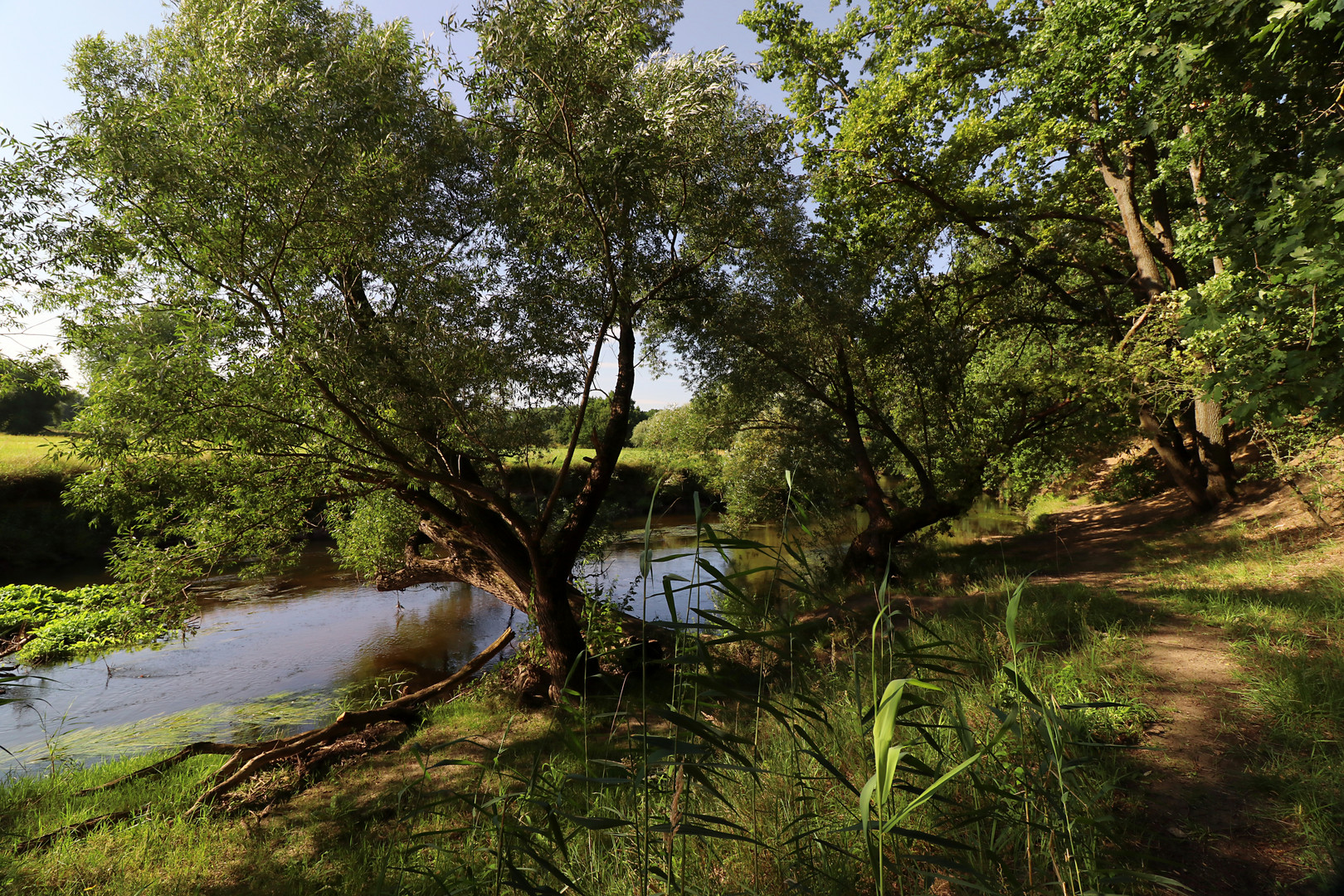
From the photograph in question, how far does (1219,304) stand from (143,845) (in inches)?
445

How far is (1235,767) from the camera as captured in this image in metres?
2.75

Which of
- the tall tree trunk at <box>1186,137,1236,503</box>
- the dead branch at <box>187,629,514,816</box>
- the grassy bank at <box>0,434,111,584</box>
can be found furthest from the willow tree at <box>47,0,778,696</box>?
the grassy bank at <box>0,434,111,584</box>

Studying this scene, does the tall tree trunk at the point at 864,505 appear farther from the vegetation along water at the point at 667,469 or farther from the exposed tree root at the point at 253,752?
the exposed tree root at the point at 253,752

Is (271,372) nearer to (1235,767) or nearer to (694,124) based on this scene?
(694,124)

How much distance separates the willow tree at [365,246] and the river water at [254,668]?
2398mm

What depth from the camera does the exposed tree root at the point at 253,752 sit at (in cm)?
502

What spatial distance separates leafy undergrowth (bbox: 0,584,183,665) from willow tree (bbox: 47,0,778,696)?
40cm

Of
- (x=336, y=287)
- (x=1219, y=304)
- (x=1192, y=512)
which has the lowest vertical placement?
(x=1192, y=512)

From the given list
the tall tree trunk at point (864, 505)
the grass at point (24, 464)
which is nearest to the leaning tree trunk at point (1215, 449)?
the tall tree trunk at point (864, 505)

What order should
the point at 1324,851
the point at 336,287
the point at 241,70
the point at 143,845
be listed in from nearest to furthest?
1. the point at 1324,851
2. the point at 143,845
3. the point at 241,70
4. the point at 336,287

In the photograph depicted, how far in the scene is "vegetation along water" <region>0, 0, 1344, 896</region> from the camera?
2.24m

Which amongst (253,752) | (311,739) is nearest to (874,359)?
(311,739)

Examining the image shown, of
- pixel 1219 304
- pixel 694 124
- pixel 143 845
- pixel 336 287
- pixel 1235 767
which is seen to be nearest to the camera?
pixel 1235 767

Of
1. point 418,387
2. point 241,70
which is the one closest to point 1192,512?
point 418,387
